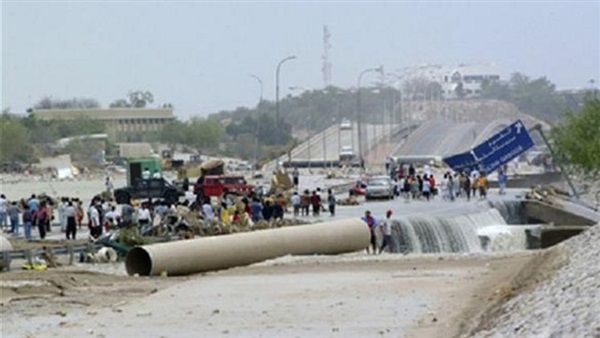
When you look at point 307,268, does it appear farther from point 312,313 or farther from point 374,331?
point 374,331

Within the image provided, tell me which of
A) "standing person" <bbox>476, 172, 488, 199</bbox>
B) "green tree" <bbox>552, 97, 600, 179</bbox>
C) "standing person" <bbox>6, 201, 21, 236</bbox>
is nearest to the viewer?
"standing person" <bbox>6, 201, 21, 236</bbox>

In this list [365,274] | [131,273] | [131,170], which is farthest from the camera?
[131,170]

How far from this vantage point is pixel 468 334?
69.1ft

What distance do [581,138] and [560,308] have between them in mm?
64569

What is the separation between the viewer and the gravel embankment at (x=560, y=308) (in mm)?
17828

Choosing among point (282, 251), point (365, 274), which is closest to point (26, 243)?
point (282, 251)

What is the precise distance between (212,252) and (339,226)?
18.9 ft

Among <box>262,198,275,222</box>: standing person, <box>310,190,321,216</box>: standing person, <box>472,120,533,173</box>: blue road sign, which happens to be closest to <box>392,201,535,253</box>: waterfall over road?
<box>262,198,275,222</box>: standing person

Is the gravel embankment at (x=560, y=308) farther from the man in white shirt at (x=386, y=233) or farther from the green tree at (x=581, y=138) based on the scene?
the green tree at (x=581, y=138)

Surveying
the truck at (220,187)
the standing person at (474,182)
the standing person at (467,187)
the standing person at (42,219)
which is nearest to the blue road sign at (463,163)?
the standing person at (474,182)

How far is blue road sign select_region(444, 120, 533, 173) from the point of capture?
239 feet

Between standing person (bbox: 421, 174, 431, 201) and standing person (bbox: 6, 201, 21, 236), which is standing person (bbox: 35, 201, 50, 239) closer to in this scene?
standing person (bbox: 6, 201, 21, 236)

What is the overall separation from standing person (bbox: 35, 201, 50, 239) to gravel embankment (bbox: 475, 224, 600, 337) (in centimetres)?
2372

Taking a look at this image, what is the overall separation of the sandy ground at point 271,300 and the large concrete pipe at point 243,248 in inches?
24.2
